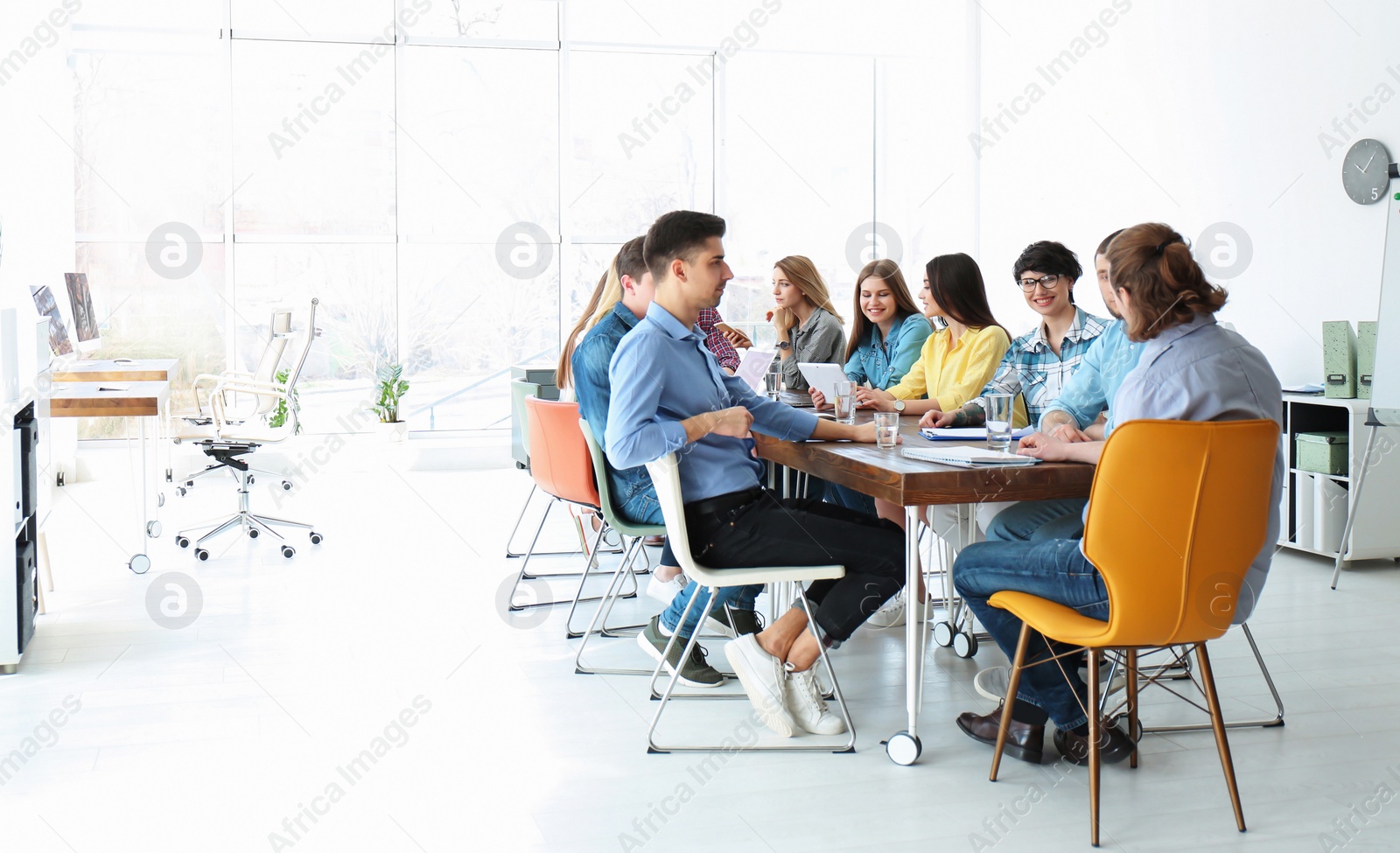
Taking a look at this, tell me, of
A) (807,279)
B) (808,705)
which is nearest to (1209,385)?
(808,705)

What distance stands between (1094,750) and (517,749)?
137cm

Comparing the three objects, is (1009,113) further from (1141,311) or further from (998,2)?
(1141,311)

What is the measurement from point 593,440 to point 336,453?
4.98 m

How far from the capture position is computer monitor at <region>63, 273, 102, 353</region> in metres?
6.20

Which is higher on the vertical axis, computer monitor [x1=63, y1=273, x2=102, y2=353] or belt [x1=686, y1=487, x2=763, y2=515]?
computer monitor [x1=63, y1=273, x2=102, y2=353]

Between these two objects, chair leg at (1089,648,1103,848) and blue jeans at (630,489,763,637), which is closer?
chair leg at (1089,648,1103,848)

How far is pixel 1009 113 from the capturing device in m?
8.35

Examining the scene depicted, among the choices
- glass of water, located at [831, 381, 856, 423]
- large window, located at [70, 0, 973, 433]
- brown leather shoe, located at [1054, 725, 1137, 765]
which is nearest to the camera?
brown leather shoe, located at [1054, 725, 1137, 765]

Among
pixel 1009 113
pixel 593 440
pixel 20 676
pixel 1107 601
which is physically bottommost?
pixel 20 676

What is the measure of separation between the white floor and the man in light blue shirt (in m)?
0.50

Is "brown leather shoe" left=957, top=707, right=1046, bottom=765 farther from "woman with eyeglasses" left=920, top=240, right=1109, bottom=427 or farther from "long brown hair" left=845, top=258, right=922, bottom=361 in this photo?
"long brown hair" left=845, top=258, right=922, bottom=361

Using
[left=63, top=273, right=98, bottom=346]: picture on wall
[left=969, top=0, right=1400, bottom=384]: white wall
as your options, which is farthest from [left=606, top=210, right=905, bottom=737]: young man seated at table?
[left=63, top=273, right=98, bottom=346]: picture on wall

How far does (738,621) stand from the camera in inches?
139

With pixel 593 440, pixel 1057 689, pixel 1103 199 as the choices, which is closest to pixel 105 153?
pixel 593 440
